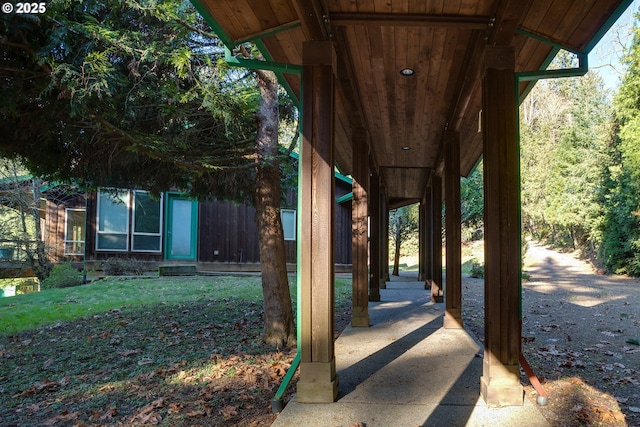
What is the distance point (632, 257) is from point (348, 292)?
12.2 m

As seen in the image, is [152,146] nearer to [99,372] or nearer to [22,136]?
[22,136]

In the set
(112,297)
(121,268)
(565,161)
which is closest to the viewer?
(112,297)

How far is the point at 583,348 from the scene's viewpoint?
19.7ft

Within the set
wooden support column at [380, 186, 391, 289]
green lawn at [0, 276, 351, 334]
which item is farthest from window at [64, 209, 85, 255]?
wooden support column at [380, 186, 391, 289]

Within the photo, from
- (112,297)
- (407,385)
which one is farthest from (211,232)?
(407,385)

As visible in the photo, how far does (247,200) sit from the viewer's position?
349 inches

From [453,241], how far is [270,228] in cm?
271

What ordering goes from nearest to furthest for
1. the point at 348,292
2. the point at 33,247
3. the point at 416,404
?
the point at 416,404 < the point at 348,292 < the point at 33,247

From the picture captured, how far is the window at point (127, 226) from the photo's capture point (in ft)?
56.0

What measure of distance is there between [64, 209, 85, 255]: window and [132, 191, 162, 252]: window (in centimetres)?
227

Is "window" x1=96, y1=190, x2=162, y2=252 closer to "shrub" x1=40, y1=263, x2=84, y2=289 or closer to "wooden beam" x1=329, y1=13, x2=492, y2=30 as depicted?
"shrub" x1=40, y1=263, x2=84, y2=289

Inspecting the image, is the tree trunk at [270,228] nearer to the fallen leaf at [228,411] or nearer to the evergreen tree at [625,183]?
the fallen leaf at [228,411]

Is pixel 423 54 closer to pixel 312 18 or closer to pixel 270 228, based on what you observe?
pixel 312 18

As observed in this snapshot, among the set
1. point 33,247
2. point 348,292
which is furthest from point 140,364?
point 33,247
